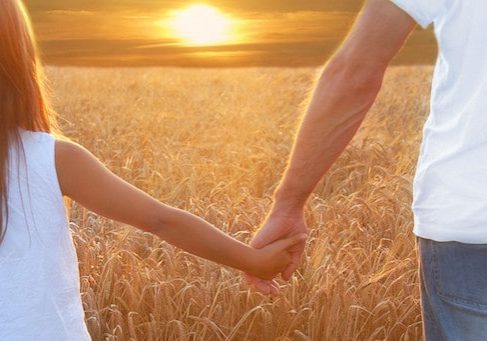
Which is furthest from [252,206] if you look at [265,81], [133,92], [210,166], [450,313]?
[265,81]

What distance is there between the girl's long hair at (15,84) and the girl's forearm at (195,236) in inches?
11.4

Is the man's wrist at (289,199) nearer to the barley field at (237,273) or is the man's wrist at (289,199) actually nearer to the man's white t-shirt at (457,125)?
the barley field at (237,273)

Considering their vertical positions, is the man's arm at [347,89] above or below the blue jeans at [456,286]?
above

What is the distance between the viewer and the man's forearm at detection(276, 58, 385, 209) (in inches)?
57.3

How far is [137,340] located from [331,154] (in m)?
1.26

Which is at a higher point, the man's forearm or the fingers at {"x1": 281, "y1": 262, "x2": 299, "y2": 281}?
the man's forearm

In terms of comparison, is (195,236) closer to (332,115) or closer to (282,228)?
(282,228)

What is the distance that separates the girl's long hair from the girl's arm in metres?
0.07

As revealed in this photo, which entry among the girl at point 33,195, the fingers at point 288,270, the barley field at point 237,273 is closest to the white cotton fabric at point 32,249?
the girl at point 33,195

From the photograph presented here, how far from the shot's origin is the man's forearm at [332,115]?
4.78 feet

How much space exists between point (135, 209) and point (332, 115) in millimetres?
389

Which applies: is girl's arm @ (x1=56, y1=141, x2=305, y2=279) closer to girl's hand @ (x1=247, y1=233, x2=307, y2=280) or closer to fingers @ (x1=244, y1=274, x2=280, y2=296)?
girl's hand @ (x1=247, y1=233, x2=307, y2=280)

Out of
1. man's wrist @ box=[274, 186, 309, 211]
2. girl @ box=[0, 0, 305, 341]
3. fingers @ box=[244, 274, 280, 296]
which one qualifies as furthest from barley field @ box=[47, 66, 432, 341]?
girl @ box=[0, 0, 305, 341]

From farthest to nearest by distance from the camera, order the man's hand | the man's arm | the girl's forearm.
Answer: the man's hand
the girl's forearm
the man's arm
